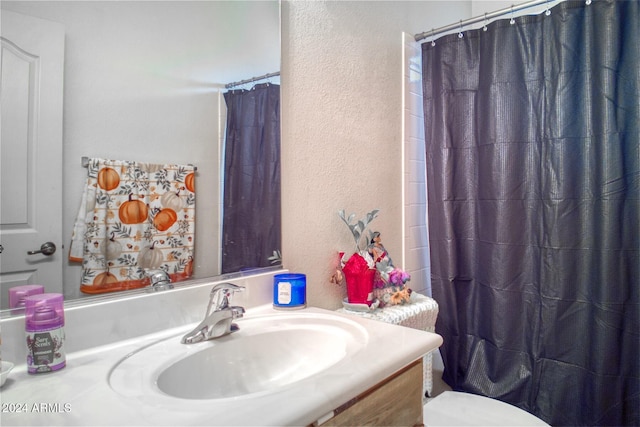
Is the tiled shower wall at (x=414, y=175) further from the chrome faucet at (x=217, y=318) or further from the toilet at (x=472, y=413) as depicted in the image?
the chrome faucet at (x=217, y=318)

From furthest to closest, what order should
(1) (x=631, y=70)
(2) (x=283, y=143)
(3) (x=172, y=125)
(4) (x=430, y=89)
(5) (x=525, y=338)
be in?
(4) (x=430, y=89) → (5) (x=525, y=338) → (1) (x=631, y=70) → (2) (x=283, y=143) → (3) (x=172, y=125)

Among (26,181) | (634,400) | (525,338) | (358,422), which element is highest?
(26,181)

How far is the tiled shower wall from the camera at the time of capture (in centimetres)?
183

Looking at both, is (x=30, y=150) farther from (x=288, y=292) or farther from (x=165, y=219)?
(x=288, y=292)

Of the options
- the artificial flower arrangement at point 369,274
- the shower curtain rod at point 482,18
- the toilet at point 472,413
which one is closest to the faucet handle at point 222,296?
the artificial flower arrangement at point 369,274

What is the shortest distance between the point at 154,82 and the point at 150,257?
1.33ft

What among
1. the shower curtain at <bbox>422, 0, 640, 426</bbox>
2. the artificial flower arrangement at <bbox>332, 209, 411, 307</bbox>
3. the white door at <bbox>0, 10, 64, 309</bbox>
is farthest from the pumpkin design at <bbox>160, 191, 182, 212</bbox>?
the shower curtain at <bbox>422, 0, 640, 426</bbox>

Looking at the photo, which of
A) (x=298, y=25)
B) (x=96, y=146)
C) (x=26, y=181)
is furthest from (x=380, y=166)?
(x=26, y=181)

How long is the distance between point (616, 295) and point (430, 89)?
3.62 feet

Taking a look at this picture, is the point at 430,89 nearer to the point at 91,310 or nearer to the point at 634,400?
the point at 634,400

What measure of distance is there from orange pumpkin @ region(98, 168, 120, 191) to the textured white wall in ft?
1.67

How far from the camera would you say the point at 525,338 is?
164cm

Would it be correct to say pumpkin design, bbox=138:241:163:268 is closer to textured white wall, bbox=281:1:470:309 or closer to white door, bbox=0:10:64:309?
white door, bbox=0:10:64:309

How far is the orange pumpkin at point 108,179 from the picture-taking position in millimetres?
842
